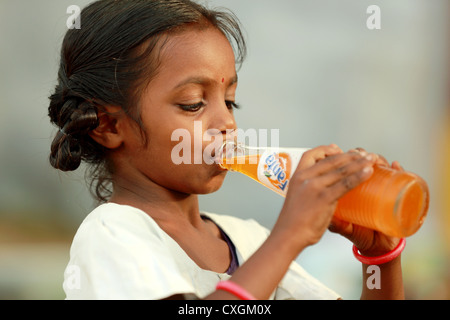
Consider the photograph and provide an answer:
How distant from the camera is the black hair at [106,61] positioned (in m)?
1.07

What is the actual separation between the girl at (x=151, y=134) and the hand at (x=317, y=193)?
0.16m

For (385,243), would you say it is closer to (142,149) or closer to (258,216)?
(142,149)

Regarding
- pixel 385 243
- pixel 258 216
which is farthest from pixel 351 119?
pixel 385 243

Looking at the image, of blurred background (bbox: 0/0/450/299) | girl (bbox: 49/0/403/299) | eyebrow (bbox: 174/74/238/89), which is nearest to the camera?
girl (bbox: 49/0/403/299)

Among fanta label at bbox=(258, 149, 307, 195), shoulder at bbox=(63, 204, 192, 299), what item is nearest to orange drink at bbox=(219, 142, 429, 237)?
fanta label at bbox=(258, 149, 307, 195)

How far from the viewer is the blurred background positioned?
6.95ft

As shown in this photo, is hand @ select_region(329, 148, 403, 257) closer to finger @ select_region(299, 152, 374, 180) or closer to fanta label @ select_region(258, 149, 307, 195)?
fanta label @ select_region(258, 149, 307, 195)

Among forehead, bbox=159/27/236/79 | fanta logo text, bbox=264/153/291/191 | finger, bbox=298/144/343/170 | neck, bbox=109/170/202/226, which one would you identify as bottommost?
neck, bbox=109/170/202/226

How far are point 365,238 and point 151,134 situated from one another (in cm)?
47

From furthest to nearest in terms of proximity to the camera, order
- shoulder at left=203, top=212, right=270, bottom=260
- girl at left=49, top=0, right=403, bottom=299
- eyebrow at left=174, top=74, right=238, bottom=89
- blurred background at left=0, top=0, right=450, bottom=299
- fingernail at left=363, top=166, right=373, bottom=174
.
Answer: blurred background at left=0, top=0, right=450, bottom=299 < shoulder at left=203, top=212, right=270, bottom=260 < eyebrow at left=174, top=74, right=238, bottom=89 < girl at left=49, top=0, right=403, bottom=299 < fingernail at left=363, top=166, right=373, bottom=174

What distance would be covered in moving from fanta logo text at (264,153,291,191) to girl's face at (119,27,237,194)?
11 cm

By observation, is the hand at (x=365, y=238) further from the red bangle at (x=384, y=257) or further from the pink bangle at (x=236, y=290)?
the pink bangle at (x=236, y=290)

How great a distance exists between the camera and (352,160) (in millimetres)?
785

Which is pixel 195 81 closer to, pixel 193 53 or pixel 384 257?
pixel 193 53
